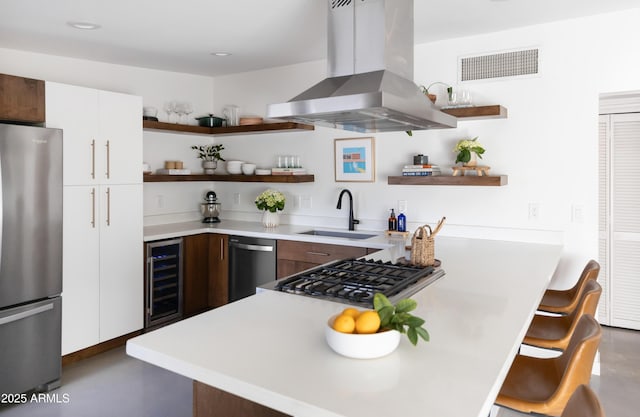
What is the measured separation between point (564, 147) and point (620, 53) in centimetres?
69

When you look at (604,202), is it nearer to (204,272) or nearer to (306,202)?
(306,202)

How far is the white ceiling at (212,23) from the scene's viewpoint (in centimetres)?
292

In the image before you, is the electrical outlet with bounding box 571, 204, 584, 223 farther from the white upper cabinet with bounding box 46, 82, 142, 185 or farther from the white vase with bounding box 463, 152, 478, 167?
the white upper cabinet with bounding box 46, 82, 142, 185

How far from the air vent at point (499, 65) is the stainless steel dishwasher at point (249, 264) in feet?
6.94

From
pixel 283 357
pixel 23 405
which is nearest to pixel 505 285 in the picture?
pixel 283 357

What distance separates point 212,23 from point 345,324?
2632 mm

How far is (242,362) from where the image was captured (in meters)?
1.32

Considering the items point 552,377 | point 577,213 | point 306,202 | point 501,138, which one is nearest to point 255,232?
point 306,202

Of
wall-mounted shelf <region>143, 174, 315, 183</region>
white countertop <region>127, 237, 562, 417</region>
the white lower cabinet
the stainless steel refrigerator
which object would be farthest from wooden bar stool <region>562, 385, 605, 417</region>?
wall-mounted shelf <region>143, 174, 315, 183</region>

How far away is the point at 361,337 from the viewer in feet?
4.34

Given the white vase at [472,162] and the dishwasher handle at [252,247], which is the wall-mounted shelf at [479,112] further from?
the dishwasher handle at [252,247]

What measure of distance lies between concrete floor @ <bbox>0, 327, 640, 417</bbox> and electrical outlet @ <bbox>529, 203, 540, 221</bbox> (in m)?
1.16

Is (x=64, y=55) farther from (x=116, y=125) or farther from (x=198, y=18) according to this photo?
(x=198, y=18)

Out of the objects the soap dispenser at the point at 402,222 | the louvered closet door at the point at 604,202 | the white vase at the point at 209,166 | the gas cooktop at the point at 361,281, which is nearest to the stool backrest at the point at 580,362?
the gas cooktop at the point at 361,281
